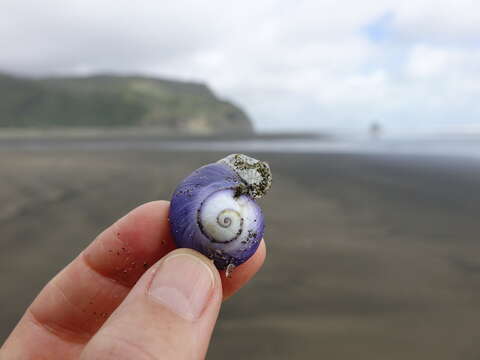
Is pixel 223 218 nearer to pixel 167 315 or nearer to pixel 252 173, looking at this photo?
pixel 252 173

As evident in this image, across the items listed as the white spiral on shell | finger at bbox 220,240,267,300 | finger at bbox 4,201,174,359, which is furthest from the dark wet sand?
the white spiral on shell

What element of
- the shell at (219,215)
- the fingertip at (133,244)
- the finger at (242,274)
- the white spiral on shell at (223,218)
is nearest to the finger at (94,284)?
the fingertip at (133,244)

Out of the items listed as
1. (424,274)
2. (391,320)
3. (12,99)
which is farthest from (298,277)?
(12,99)

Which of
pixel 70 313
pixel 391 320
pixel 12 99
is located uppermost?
pixel 12 99

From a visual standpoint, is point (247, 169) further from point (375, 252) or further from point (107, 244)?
point (375, 252)

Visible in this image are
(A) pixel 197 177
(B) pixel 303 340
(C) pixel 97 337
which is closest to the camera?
(C) pixel 97 337

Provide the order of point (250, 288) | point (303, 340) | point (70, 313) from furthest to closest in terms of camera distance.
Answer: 1. point (250, 288)
2. point (303, 340)
3. point (70, 313)

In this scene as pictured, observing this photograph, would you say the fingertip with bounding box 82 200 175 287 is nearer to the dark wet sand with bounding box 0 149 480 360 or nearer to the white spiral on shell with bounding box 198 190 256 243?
the white spiral on shell with bounding box 198 190 256 243
